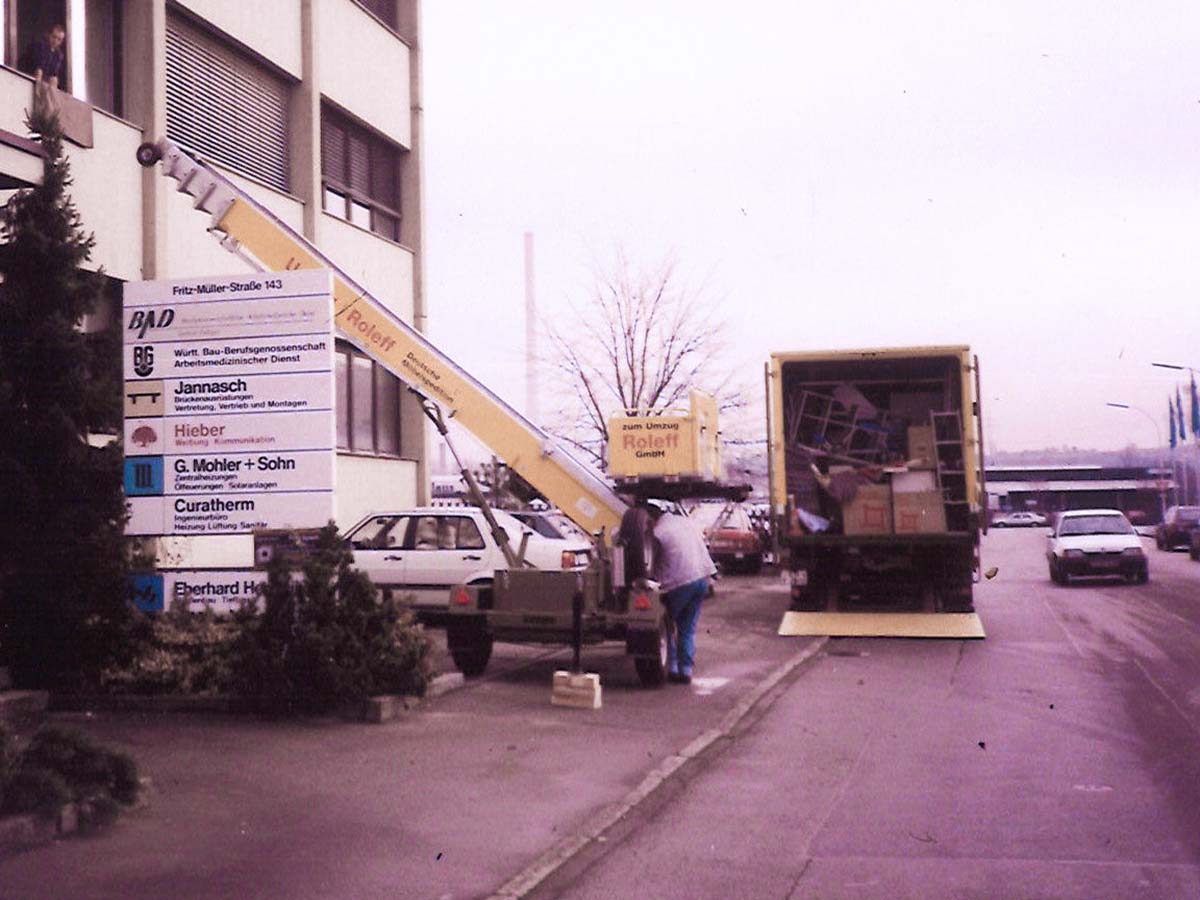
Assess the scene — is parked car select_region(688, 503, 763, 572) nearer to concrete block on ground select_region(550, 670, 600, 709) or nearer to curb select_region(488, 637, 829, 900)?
curb select_region(488, 637, 829, 900)

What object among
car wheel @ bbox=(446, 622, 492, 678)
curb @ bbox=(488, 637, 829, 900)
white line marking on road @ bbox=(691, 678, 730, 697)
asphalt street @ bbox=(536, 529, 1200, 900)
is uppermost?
car wheel @ bbox=(446, 622, 492, 678)

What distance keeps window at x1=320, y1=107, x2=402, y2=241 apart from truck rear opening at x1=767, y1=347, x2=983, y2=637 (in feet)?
29.6

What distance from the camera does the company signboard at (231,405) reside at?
11.1 meters

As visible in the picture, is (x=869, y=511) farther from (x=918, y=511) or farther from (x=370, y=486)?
(x=370, y=486)

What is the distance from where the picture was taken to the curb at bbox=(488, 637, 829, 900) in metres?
6.15

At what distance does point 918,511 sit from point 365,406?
10.2 metres

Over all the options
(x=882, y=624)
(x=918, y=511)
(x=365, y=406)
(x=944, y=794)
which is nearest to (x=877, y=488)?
(x=918, y=511)

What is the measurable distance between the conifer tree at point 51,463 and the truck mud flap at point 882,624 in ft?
30.5

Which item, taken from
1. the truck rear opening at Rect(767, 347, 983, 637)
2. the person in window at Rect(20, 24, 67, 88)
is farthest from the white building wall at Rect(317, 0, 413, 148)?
the truck rear opening at Rect(767, 347, 983, 637)

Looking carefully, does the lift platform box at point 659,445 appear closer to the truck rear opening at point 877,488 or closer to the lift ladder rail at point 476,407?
the lift ladder rail at point 476,407

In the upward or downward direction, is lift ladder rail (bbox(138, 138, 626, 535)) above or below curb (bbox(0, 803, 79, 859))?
above

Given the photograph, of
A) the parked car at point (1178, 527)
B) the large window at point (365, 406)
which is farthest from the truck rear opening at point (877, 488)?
the parked car at point (1178, 527)

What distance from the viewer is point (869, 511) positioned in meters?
19.0

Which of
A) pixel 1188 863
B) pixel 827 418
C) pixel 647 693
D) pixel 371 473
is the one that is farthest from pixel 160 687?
pixel 371 473
